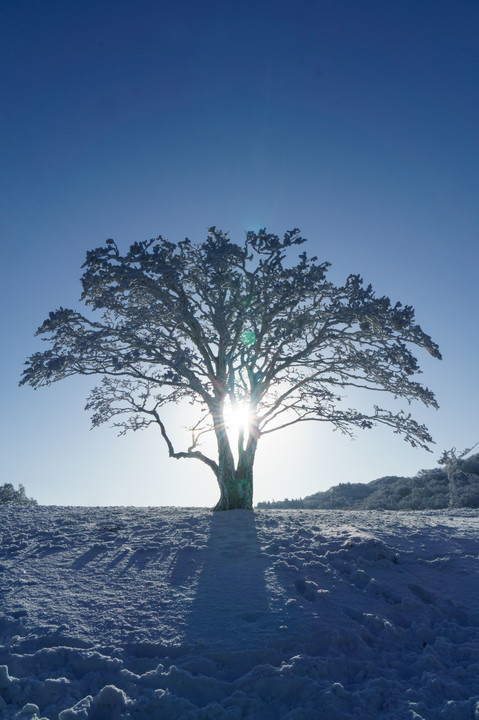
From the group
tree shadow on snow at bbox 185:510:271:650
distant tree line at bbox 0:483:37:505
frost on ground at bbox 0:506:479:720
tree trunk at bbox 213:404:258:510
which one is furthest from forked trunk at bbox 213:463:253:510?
distant tree line at bbox 0:483:37:505

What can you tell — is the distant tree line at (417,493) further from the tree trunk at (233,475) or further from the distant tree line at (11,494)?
the distant tree line at (11,494)

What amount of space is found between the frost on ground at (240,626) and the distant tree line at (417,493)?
1650cm

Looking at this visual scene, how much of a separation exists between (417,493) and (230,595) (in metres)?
24.2

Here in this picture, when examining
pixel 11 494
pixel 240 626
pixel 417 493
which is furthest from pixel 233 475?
pixel 11 494

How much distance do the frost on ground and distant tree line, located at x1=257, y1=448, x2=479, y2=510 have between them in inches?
650

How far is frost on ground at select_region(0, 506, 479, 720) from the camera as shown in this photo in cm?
388

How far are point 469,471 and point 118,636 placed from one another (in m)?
30.0

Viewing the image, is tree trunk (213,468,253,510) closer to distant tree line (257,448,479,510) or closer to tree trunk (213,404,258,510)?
tree trunk (213,404,258,510)

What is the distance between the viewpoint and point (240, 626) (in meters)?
5.04

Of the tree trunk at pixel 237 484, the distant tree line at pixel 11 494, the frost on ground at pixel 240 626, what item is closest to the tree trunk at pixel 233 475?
the tree trunk at pixel 237 484

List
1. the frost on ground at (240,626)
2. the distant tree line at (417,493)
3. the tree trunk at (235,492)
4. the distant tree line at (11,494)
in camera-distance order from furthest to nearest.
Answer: the distant tree line at (11,494)
the distant tree line at (417,493)
the tree trunk at (235,492)
the frost on ground at (240,626)

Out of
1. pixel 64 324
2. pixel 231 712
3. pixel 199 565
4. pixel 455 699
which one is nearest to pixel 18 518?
pixel 64 324

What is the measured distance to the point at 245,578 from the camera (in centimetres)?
642

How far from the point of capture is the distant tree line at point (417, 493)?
23375 millimetres
